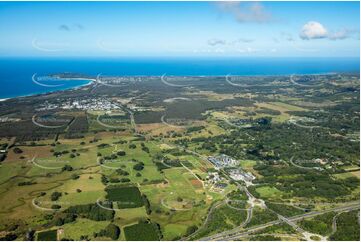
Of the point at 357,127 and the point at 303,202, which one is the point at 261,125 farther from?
the point at 303,202

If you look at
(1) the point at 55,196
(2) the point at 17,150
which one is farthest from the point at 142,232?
(2) the point at 17,150

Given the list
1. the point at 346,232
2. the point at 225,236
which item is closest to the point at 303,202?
the point at 346,232

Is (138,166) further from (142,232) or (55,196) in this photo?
Answer: (142,232)

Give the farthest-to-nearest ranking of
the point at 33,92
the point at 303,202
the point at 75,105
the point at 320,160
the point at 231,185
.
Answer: the point at 33,92, the point at 75,105, the point at 320,160, the point at 231,185, the point at 303,202

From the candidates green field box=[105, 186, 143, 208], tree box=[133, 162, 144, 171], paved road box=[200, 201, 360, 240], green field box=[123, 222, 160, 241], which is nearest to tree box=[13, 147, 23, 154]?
tree box=[133, 162, 144, 171]

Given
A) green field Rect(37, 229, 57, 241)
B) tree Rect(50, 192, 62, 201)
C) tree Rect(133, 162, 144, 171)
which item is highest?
tree Rect(133, 162, 144, 171)

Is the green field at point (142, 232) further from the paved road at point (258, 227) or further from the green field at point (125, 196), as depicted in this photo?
the paved road at point (258, 227)

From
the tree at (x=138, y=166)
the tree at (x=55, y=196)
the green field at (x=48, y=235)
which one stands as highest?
the tree at (x=138, y=166)

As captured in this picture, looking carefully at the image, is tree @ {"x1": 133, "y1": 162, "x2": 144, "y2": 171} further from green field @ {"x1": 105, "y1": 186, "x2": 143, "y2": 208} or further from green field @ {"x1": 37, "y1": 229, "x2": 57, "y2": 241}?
green field @ {"x1": 37, "y1": 229, "x2": 57, "y2": 241}

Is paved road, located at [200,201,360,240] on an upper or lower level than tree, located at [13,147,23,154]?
lower

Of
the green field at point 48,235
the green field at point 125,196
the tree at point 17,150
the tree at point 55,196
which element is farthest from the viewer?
the tree at point 17,150

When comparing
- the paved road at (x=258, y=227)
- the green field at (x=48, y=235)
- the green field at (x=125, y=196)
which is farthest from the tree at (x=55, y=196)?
the paved road at (x=258, y=227)
